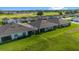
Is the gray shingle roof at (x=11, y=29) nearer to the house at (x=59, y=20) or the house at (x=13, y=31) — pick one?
the house at (x=13, y=31)

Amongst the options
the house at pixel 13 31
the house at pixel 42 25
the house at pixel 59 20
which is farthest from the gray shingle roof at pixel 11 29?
the house at pixel 59 20

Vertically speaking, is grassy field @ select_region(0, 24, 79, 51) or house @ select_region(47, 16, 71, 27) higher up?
house @ select_region(47, 16, 71, 27)

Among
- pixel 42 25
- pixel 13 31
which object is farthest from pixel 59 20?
pixel 13 31

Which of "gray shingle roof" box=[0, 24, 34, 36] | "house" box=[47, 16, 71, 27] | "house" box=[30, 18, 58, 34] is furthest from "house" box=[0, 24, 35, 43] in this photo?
"house" box=[47, 16, 71, 27]

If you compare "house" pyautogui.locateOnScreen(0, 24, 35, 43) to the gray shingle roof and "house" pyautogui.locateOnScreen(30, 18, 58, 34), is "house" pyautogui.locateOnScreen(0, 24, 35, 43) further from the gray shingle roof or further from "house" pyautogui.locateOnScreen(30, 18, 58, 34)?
"house" pyautogui.locateOnScreen(30, 18, 58, 34)

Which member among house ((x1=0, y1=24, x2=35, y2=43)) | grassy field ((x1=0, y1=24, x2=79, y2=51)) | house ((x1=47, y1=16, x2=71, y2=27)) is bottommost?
grassy field ((x1=0, y1=24, x2=79, y2=51))

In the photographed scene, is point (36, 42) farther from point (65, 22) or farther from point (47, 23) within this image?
point (65, 22)
